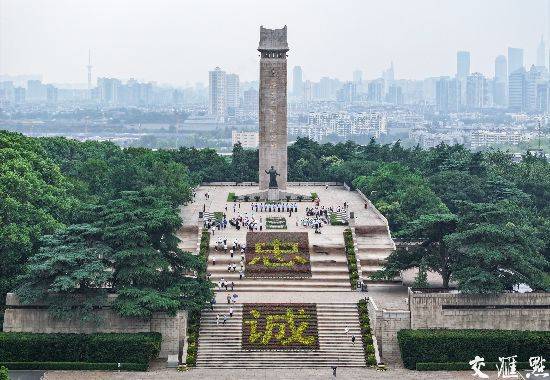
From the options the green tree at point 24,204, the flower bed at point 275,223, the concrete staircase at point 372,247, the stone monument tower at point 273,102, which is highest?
the stone monument tower at point 273,102

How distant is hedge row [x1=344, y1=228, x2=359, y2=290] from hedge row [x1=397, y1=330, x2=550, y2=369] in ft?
21.0

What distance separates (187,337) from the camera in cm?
4088

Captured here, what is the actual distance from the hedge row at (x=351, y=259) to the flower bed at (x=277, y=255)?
1.90m

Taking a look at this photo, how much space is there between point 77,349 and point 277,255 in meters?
12.7

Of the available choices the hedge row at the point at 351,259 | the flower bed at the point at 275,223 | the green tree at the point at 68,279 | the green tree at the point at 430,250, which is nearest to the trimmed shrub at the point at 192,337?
the green tree at the point at 68,279

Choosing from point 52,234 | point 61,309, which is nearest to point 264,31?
point 52,234

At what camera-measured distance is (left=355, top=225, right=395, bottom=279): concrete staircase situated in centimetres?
4794

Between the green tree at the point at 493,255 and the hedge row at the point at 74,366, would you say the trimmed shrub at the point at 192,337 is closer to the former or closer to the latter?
the hedge row at the point at 74,366

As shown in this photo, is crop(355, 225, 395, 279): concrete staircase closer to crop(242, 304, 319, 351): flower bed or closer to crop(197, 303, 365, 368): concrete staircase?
crop(197, 303, 365, 368): concrete staircase

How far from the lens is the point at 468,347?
39594mm

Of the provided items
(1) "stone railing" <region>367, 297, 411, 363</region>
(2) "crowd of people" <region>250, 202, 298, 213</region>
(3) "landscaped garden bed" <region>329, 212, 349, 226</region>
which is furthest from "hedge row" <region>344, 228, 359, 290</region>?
(2) "crowd of people" <region>250, 202, 298, 213</region>

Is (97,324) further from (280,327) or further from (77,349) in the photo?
(280,327)

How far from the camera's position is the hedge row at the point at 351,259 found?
151ft

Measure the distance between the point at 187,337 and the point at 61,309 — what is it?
5072 mm
